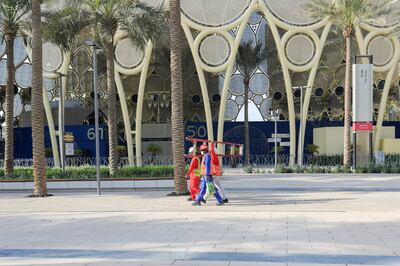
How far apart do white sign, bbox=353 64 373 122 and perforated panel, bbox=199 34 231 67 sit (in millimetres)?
13435

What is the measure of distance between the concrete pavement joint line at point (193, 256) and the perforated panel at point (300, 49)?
3681 centimetres

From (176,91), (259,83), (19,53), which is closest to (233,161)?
(259,83)

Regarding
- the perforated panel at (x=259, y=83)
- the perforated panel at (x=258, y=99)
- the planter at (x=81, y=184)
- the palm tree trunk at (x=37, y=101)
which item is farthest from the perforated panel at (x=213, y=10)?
the palm tree trunk at (x=37, y=101)

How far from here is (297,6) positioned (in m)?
42.2

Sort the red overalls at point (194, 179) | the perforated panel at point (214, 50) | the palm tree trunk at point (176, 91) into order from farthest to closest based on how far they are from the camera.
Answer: the perforated panel at point (214, 50) → the palm tree trunk at point (176, 91) → the red overalls at point (194, 179)

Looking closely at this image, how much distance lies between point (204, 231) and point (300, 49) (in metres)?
35.1

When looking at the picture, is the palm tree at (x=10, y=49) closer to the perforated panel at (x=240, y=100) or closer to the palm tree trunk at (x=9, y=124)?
the palm tree trunk at (x=9, y=124)

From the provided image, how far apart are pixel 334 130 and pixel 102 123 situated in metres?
22.7

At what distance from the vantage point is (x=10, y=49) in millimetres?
23672

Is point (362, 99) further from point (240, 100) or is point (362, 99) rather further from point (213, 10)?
point (240, 100)

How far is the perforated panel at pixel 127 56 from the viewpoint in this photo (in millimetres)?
42688

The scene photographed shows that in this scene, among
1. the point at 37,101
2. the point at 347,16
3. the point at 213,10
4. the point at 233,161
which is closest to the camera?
the point at 37,101

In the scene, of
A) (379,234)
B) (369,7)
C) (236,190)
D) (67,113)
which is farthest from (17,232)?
(67,113)

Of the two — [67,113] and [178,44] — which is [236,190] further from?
[67,113]
